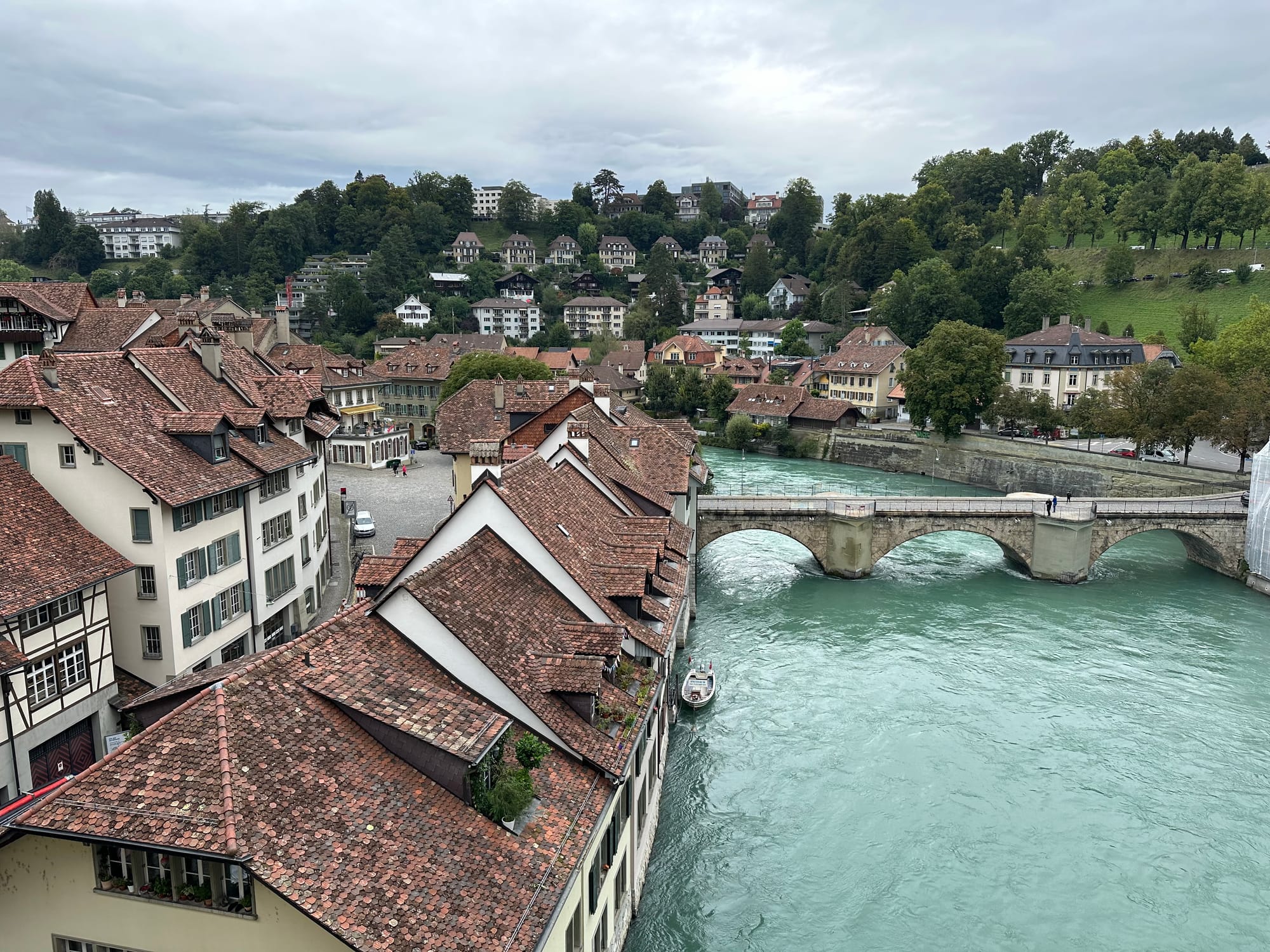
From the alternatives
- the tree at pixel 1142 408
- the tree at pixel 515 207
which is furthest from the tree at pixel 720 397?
the tree at pixel 515 207

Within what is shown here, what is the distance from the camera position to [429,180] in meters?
180

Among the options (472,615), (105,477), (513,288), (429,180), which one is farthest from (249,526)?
(429,180)

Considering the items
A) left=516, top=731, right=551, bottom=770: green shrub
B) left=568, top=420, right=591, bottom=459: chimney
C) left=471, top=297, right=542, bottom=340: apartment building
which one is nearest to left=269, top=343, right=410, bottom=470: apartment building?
left=568, top=420, right=591, bottom=459: chimney

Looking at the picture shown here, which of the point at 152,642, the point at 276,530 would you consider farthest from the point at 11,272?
the point at 152,642

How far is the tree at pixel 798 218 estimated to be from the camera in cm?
15812

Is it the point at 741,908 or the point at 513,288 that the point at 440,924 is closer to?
the point at 741,908

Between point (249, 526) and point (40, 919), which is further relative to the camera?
point (249, 526)

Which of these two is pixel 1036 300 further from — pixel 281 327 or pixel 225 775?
pixel 225 775

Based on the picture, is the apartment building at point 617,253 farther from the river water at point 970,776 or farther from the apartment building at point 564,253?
the river water at point 970,776

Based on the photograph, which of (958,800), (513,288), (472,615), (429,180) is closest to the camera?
(472,615)

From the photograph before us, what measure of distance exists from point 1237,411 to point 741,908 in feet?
161

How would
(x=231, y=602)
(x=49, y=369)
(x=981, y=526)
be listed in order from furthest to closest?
(x=981, y=526)
(x=231, y=602)
(x=49, y=369)

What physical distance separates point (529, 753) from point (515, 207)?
180167mm

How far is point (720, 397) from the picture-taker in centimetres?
9200
